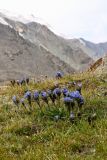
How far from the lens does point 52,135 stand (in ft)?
30.8

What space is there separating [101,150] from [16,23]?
11338 centimetres

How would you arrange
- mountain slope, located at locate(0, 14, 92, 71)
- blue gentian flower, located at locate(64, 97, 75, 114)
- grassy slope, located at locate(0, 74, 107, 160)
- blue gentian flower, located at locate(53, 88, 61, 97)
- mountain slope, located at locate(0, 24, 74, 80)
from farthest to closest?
mountain slope, located at locate(0, 14, 92, 71), mountain slope, located at locate(0, 24, 74, 80), blue gentian flower, located at locate(53, 88, 61, 97), blue gentian flower, located at locate(64, 97, 75, 114), grassy slope, located at locate(0, 74, 107, 160)

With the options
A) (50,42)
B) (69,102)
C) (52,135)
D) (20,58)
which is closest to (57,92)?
(69,102)

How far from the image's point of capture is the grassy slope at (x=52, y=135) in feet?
27.0

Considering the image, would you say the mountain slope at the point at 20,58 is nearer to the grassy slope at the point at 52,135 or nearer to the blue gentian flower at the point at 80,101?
the grassy slope at the point at 52,135

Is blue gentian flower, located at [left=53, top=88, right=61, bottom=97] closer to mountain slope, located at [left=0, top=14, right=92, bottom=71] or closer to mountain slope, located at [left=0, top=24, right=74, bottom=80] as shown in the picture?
mountain slope, located at [left=0, top=24, right=74, bottom=80]

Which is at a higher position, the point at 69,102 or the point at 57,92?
the point at 57,92

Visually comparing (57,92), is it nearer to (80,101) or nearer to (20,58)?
(80,101)

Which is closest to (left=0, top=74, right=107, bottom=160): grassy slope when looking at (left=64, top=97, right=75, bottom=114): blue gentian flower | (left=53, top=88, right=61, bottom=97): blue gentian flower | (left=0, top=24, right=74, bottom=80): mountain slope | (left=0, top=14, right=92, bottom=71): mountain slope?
(left=64, top=97, right=75, bottom=114): blue gentian flower

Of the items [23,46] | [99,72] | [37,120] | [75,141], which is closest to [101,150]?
[75,141]

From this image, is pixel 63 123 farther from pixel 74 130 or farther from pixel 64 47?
pixel 64 47

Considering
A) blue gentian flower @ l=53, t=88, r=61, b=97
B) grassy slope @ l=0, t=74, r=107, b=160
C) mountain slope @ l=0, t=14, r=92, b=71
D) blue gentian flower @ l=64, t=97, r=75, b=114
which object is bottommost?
grassy slope @ l=0, t=74, r=107, b=160

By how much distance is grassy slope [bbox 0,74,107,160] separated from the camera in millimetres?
8242

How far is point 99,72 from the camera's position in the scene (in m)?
16.1
